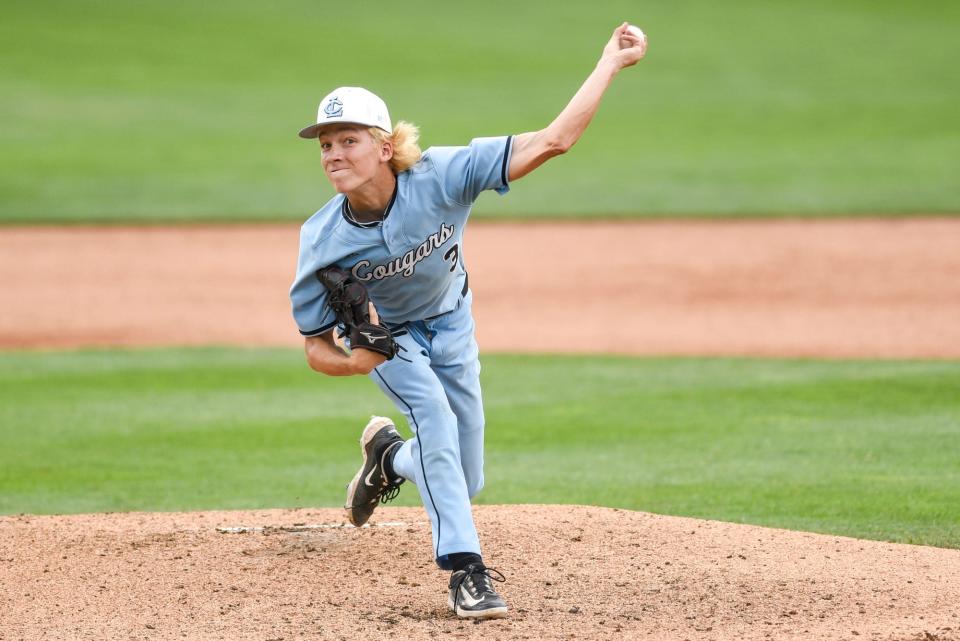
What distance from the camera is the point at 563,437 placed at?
8789 millimetres

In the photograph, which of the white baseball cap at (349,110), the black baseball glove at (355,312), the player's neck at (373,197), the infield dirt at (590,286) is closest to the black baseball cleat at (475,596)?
the black baseball glove at (355,312)

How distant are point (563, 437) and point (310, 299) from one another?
375 centimetres

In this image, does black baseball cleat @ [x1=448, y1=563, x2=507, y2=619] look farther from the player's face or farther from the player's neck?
the player's face

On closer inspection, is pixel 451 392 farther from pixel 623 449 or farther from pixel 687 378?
pixel 687 378

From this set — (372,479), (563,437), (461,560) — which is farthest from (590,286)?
(461,560)

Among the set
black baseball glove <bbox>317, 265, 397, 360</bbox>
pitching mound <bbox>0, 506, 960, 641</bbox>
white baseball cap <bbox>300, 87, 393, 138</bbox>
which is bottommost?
pitching mound <bbox>0, 506, 960, 641</bbox>

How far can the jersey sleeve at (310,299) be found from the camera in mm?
5312

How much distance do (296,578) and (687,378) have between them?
5.30 metres

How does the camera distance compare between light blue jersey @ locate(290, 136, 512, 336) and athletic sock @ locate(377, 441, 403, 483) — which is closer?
light blue jersey @ locate(290, 136, 512, 336)

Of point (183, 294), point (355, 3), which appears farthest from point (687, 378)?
point (355, 3)

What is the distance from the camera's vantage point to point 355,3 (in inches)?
1412

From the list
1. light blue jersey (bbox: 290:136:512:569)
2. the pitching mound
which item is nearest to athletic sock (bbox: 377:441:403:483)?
the pitching mound

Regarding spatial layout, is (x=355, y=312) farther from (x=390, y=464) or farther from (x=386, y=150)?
(x=390, y=464)

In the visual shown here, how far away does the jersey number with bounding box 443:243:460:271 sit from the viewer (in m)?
5.42
